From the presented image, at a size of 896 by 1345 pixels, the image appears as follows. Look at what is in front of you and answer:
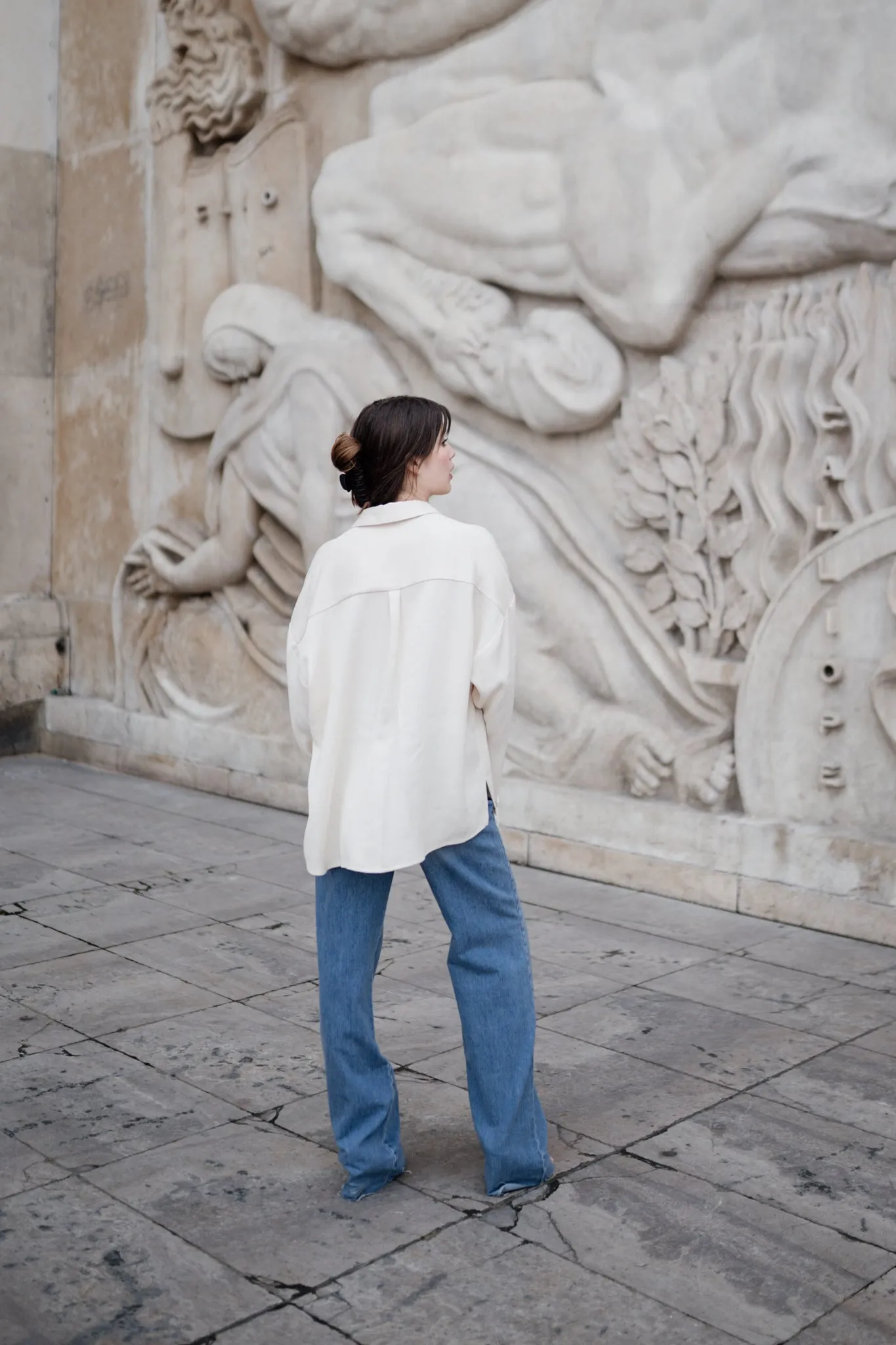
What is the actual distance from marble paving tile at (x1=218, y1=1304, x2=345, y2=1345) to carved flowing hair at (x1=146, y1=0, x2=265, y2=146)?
5.65m

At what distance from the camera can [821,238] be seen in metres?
4.57

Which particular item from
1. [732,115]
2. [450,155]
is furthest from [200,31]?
[732,115]

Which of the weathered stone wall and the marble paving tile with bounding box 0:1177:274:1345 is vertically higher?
the weathered stone wall

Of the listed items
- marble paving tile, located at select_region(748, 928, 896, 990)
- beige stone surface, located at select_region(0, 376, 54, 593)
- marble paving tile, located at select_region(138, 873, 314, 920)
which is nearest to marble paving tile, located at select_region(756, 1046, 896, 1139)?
marble paving tile, located at select_region(748, 928, 896, 990)

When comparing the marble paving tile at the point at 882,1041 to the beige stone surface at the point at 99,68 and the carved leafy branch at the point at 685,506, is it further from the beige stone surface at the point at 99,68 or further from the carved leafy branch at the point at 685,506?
the beige stone surface at the point at 99,68

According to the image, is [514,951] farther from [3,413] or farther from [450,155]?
[3,413]

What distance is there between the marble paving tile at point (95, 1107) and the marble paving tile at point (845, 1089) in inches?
48.4

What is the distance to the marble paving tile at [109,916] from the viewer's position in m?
4.43

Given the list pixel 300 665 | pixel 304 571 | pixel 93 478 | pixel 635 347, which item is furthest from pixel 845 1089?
pixel 93 478

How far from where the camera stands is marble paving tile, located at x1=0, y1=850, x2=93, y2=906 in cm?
489

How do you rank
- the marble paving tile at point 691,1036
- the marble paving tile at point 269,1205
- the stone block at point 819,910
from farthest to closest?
the stone block at point 819,910
the marble paving tile at point 691,1036
the marble paving tile at point 269,1205

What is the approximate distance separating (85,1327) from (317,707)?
107 cm

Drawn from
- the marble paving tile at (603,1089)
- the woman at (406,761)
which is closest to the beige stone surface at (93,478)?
the marble paving tile at (603,1089)

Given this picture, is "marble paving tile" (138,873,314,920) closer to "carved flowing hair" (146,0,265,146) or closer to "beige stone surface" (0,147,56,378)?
"carved flowing hair" (146,0,265,146)
